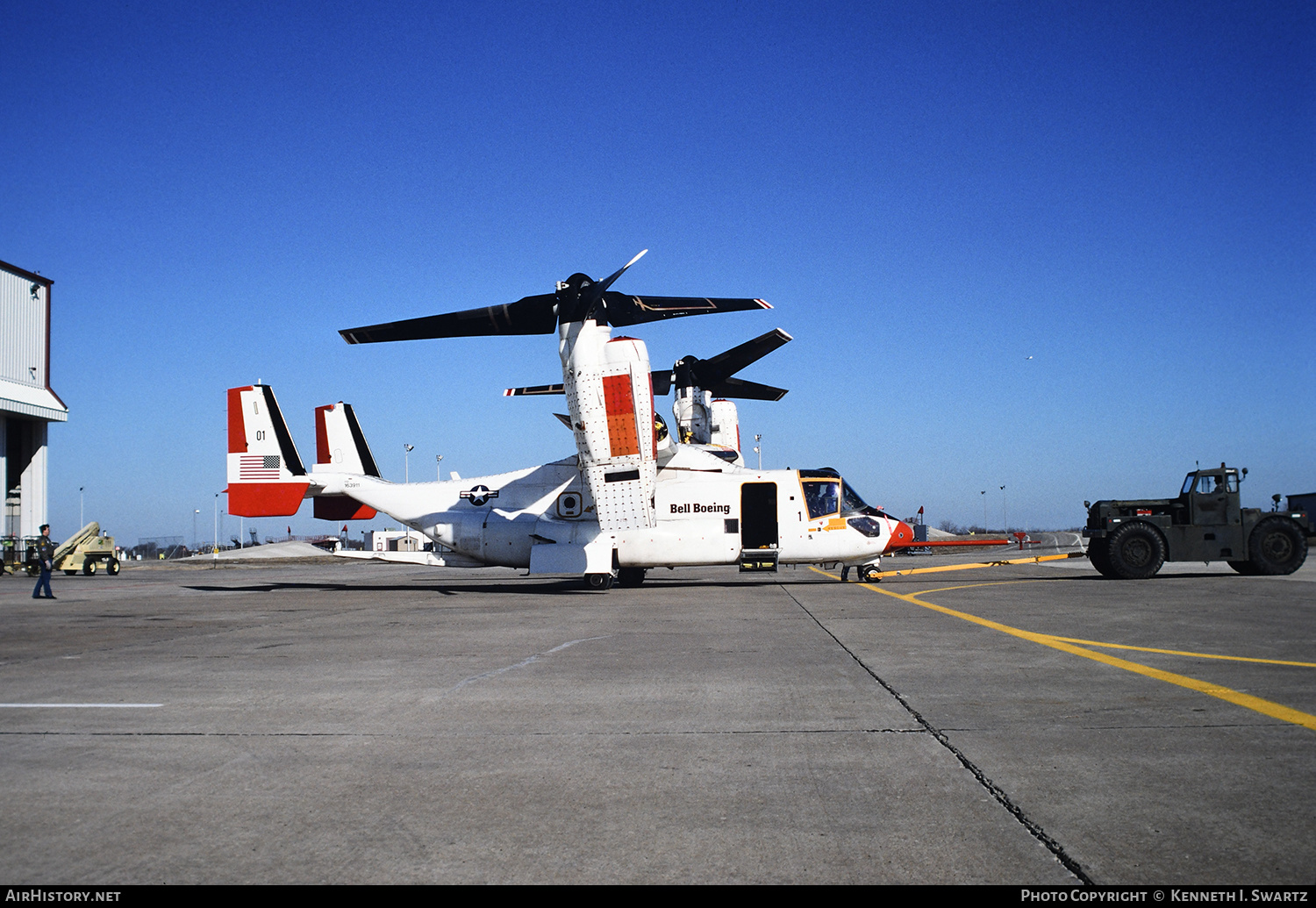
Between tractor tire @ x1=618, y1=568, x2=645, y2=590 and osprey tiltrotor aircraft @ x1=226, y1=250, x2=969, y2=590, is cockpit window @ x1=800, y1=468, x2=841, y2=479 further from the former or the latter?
tractor tire @ x1=618, y1=568, x2=645, y2=590

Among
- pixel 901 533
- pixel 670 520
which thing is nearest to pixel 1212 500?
pixel 901 533

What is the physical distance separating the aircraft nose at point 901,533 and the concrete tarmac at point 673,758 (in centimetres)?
1070

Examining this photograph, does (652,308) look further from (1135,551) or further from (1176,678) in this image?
(1176,678)

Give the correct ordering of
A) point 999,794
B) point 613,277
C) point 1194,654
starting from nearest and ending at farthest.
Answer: point 999,794 → point 1194,654 → point 613,277

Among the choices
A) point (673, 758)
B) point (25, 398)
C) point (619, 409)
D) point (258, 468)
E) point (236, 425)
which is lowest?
point (673, 758)

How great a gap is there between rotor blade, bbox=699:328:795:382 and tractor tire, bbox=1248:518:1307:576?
38.6ft

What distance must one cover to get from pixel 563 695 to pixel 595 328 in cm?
1285

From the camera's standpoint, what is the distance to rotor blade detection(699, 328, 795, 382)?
23.7 m

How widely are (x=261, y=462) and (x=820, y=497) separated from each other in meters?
14.6

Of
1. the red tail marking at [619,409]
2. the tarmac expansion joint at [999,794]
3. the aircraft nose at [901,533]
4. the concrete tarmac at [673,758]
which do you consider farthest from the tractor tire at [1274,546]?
the tarmac expansion joint at [999,794]

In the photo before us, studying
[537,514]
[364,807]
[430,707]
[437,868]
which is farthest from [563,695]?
[537,514]

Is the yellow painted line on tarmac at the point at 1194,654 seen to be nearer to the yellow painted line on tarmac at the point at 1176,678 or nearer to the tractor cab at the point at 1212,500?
the yellow painted line on tarmac at the point at 1176,678

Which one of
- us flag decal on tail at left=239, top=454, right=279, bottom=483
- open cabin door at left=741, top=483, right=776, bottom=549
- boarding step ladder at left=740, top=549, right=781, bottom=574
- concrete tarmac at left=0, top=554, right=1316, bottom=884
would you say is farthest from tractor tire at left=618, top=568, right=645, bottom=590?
concrete tarmac at left=0, top=554, right=1316, bottom=884

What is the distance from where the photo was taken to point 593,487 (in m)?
18.7
